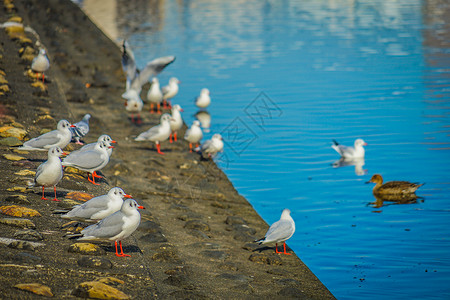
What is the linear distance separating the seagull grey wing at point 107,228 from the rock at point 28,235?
0.54 metres

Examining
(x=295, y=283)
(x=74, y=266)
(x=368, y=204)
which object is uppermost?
(x=74, y=266)

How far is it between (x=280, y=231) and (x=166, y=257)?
186 cm

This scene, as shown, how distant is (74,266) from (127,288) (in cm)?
80

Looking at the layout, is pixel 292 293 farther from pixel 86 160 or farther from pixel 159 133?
pixel 159 133

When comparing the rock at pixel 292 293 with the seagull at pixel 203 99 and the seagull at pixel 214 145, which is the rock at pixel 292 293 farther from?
the seagull at pixel 203 99

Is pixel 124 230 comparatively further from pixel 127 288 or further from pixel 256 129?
pixel 256 129

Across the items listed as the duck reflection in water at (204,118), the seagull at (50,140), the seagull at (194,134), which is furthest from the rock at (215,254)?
the duck reflection in water at (204,118)

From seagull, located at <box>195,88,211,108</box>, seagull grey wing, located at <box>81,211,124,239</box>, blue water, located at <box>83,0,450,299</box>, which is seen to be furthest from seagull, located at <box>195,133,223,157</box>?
seagull grey wing, located at <box>81,211,124,239</box>

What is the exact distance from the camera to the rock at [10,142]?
38.0 feet

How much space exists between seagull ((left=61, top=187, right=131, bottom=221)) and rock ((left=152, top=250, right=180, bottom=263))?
96 cm

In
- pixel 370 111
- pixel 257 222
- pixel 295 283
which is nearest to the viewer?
pixel 295 283

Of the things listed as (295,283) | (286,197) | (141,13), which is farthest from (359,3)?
(295,283)

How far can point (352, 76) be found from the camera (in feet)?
82.3

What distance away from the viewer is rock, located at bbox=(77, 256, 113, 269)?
7074mm
